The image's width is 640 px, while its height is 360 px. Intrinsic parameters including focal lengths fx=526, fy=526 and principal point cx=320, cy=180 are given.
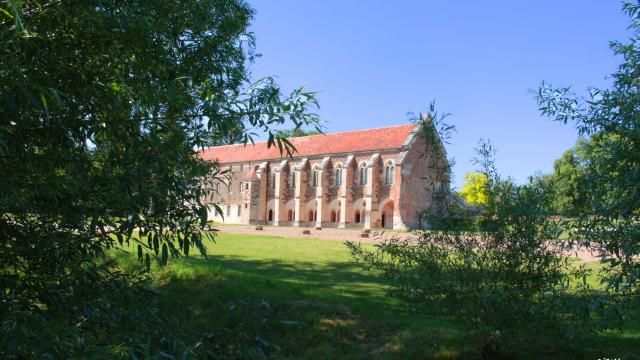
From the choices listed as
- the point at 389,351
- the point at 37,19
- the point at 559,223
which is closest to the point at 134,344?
the point at 37,19

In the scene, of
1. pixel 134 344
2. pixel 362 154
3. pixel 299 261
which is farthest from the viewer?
pixel 362 154

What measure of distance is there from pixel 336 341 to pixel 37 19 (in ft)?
25.5

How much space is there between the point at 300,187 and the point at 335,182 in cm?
450

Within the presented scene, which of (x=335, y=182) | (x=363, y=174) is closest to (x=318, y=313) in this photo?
(x=363, y=174)

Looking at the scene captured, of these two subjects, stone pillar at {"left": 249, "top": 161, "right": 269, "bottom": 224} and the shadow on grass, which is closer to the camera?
the shadow on grass

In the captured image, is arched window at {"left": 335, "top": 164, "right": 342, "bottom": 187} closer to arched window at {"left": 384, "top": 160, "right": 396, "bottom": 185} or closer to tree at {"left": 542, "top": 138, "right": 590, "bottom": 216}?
arched window at {"left": 384, "top": 160, "right": 396, "bottom": 185}

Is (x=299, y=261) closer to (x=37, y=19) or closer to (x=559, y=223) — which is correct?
(x=559, y=223)

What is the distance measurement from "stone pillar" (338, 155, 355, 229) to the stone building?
0.10 m

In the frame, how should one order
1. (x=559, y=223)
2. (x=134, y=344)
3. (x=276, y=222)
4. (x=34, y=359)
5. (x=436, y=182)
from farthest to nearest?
(x=276, y=222) < (x=436, y=182) < (x=559, y=223) < (x=134, y=344) < (x=34, y=359)

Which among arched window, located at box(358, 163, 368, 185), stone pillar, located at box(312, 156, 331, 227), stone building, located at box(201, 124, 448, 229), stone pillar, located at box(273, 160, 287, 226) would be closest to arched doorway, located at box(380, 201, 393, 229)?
stone building, located at box(201, 124, 448, 229)

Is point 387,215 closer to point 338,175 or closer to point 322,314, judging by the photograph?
point 338,175

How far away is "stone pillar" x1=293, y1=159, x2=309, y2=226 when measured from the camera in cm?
5991

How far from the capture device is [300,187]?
59875mm

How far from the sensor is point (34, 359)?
2641mm
